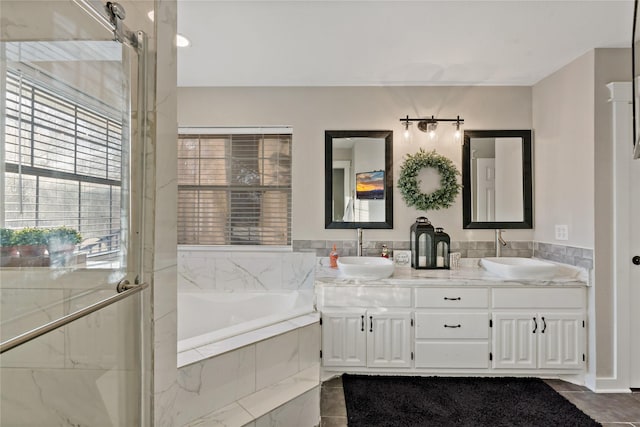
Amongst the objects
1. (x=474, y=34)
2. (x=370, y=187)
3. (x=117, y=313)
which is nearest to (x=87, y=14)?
(x=117, y=313)

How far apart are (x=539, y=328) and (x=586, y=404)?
52cm

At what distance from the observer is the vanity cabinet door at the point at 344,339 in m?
2.50

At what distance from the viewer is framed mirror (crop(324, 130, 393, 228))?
3.06 m

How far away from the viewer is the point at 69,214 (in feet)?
2.90

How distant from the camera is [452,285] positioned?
251cm

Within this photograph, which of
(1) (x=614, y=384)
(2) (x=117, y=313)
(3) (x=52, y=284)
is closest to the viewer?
(3) (x=52, y=284)

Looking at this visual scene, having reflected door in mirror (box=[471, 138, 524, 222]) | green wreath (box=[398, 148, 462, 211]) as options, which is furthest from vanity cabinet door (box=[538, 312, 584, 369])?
green wreath (box=[398, 148, 462, 211])

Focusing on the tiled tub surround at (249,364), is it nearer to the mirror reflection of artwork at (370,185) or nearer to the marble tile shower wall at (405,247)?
the marble tile shower wall at (405,247)

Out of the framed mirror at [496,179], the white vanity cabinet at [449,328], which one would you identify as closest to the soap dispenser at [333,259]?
the white vanity cabinet at [449,328]

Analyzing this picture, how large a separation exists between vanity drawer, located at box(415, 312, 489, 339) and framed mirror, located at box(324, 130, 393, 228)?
0.91 metres

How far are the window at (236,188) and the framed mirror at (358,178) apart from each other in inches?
16.6

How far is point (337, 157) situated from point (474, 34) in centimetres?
140

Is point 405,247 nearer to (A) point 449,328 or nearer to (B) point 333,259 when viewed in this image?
(B) point 333,259

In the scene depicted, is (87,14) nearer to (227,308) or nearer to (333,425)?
(333,425)
